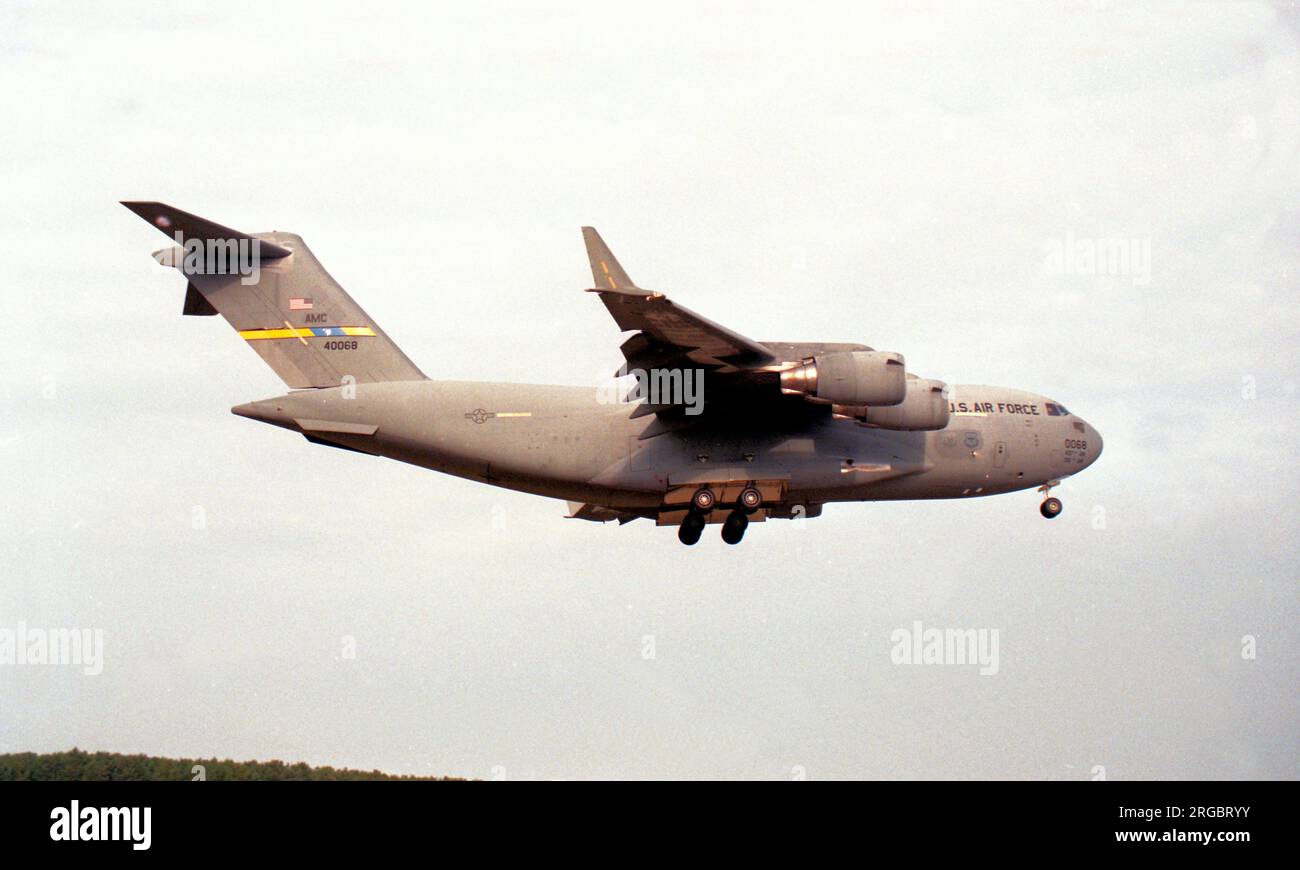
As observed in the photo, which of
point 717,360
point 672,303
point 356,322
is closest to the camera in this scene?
point 672,303

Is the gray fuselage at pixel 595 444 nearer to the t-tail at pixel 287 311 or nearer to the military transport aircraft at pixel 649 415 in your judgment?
the military transport aircraft at pixel 649 415

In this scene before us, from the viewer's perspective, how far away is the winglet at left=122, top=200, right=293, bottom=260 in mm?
26422

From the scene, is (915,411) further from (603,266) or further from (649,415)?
(603,266)

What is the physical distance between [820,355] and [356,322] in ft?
23.7

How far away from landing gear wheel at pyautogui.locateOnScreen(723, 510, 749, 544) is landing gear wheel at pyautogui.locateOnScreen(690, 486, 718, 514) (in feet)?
1.88

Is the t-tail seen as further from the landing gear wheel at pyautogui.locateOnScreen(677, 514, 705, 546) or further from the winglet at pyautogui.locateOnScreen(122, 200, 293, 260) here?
the landing gear wheel at pyautogui.locateOnScreen(677, 514, 705, 546)

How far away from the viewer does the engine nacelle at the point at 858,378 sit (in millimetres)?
26203

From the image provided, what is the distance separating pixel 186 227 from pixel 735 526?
30.2 ft

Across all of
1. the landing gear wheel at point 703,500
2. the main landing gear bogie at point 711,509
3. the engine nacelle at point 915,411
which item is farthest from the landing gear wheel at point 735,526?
the engine nacelle at point 915,411

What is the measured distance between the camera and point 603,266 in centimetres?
2461

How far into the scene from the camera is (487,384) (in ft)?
90.7

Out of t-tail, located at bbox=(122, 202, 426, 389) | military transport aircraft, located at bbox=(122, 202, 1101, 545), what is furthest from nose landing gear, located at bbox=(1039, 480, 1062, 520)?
t-tail, located at bbox=(122, 202, 426, 389)
